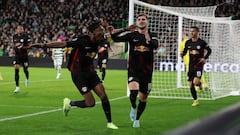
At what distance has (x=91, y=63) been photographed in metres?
8.31

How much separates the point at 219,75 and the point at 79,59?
11.1 m

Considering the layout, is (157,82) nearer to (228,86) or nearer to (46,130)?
(228,86)

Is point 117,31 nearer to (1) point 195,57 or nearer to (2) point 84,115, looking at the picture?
(2) point 84,115

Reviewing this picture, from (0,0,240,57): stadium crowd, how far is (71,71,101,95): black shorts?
88.5 feet

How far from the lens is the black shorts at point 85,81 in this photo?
26.8 feet

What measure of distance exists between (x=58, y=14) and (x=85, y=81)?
33043 millimetres

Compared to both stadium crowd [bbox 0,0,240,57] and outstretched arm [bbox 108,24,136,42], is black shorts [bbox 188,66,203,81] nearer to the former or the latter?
outstretched arm [bbox 108,24,136,42]

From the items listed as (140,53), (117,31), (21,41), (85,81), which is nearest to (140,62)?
(140,53)

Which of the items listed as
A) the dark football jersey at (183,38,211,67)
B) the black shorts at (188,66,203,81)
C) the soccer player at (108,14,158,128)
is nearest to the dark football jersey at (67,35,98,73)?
the soccer player at (108,14,158,128)

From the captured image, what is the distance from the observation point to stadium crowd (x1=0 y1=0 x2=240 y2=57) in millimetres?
36719

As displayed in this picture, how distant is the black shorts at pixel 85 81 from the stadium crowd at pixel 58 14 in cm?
2698

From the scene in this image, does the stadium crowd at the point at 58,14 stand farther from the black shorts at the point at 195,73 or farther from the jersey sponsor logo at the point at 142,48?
the jersey sponsor logo at the point at 142,48

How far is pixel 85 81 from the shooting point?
8.18 m

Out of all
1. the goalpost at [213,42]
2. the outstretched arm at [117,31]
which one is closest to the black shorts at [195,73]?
the goalpost at [213,42]
